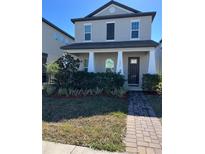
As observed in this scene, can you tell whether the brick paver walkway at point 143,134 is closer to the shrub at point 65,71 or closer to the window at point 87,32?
the shrub at point 65,71

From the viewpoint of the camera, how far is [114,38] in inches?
522

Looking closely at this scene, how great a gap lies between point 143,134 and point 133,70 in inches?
368

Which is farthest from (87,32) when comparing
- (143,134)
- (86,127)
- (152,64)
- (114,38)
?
(143,134)

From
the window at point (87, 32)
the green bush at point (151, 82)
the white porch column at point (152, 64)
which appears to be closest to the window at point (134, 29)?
the white porch column at point (152, 64)

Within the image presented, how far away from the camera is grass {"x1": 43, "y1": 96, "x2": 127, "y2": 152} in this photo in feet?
10.9

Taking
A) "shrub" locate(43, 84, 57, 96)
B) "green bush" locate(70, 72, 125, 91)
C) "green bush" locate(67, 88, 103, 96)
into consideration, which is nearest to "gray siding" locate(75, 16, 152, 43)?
"green bush" locate(70, 72, 125, 91)

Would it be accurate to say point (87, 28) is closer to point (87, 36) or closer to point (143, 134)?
point (87, 36)

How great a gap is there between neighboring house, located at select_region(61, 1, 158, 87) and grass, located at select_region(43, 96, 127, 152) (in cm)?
668

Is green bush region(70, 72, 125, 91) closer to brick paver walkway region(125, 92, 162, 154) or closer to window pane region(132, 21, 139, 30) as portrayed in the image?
brick paver walkway region(125, 92, 162, 154)

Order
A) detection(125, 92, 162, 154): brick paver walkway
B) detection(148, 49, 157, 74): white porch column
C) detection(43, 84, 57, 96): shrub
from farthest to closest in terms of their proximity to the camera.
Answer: detection(148, 49, 157, 74): white porch column → detection(43, 84, 57, 96): shrub → detection(125, 92, 162, 154): brick paver walkway

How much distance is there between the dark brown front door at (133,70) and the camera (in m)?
12.8
